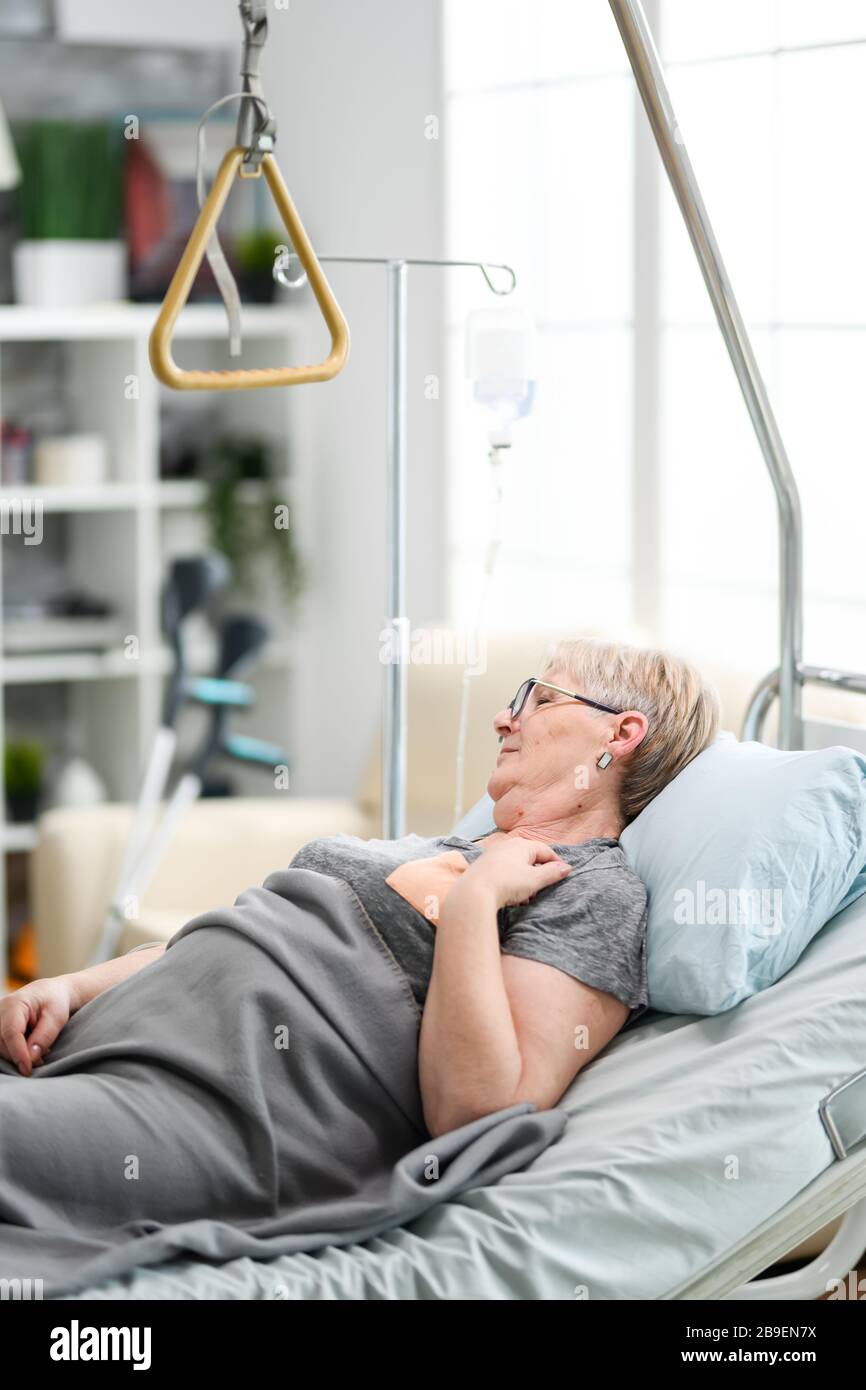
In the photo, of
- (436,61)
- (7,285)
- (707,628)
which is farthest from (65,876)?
(436,61)

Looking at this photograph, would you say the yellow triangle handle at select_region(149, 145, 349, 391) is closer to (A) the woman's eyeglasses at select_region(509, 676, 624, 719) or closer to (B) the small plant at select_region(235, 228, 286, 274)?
(A) the woman's eyeglasses at select_region(509, 676, 624, 719)

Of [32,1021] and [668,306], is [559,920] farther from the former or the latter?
[668,306]

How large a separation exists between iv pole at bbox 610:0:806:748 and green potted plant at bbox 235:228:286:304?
2095 mm

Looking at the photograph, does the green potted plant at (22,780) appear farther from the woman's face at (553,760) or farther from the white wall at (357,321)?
the woman's face at (553,760)

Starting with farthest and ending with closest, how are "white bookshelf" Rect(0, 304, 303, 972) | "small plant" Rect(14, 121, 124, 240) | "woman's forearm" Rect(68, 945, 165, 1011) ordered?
"small plant" Rect(14, 121, 124, 240), "white bookshelf" Rect(0, 304, 303, 972), "woman's forearm" Rect(68, 945, 165, 1011)

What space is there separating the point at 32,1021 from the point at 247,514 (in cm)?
254

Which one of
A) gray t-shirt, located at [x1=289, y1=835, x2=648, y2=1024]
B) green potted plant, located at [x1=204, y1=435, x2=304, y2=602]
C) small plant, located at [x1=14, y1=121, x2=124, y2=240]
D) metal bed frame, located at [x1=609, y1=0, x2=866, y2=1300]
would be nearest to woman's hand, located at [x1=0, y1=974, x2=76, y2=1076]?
gray t-shirt, located at [x1=289, y1=835, x2=648, y2=1024]

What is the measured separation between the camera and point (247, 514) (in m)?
4.05

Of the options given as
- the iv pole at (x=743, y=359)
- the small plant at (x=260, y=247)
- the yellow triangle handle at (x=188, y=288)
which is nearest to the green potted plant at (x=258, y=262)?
the small plant at (x=260, y=247)

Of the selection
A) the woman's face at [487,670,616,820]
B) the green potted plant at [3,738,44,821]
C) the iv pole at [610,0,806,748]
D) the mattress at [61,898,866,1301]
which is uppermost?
the iv pole at [610,0,806,748]

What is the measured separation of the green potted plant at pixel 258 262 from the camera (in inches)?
158

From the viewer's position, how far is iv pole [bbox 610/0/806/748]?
183 centimetres

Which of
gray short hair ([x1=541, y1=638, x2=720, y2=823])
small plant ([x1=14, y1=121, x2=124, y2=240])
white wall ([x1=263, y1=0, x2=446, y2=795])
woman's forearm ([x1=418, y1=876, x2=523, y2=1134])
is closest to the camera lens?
woman's forearm ([x1=418, y1=876, x2=523, y2=1134])

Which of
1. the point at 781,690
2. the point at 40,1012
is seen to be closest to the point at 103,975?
the point at 40,1012
